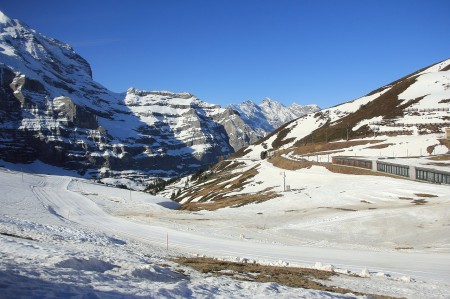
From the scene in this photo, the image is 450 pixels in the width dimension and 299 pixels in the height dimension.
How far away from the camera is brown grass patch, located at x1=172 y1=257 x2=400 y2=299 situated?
1852 centimetres

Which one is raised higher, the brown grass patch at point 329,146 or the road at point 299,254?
the brown grass patch at point 329,146

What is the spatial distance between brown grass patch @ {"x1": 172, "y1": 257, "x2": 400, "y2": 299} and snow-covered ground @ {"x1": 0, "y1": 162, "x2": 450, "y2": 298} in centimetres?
114

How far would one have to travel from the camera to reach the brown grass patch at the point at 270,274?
1852 centimetres

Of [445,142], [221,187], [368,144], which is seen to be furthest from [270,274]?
[368,144]

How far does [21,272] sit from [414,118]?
16053 centimetres

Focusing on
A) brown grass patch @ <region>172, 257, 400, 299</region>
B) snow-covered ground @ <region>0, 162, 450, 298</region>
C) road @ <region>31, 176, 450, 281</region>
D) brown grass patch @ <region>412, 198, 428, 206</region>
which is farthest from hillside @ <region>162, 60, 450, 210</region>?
brown grass patch @ <region>172, 257, 400, 299</region>

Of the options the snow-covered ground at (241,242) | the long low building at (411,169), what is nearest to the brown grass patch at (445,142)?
the long low building at (411,169)

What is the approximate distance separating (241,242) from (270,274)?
1656 centimetres

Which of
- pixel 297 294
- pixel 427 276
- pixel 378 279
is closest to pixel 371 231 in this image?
Result: pixel 427 276

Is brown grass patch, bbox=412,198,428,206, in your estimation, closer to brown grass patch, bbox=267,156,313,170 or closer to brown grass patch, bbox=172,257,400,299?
brown grass patch, bbox=172,257,400,299

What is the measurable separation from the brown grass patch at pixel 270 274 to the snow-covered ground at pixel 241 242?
1140mm

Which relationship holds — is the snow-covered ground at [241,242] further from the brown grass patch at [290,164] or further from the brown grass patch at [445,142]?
the brown grass patch at [445,142]

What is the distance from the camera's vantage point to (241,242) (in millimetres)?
37312

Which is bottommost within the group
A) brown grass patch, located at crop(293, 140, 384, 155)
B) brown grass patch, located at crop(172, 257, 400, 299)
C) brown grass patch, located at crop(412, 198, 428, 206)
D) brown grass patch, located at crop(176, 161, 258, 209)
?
brown grass patch, located at crop(176, 161, 258, 209)
